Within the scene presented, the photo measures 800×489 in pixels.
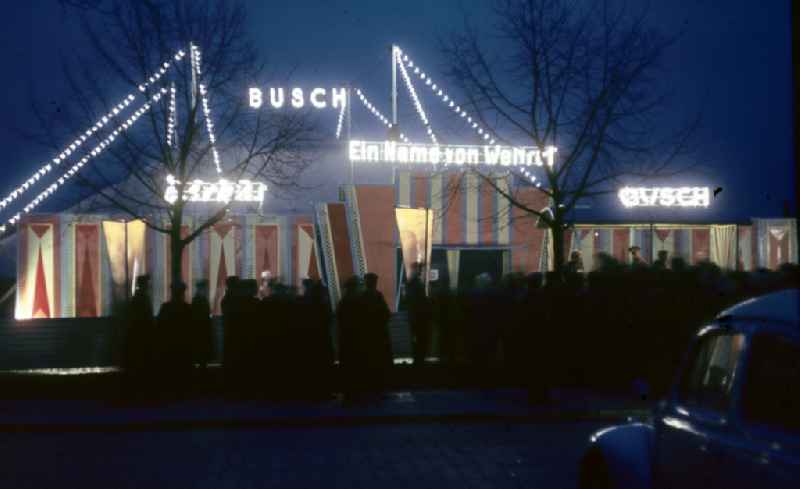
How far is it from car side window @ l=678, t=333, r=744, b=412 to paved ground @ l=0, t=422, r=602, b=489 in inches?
164

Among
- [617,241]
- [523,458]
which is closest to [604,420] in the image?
[523,458]

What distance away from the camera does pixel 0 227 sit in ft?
78.8

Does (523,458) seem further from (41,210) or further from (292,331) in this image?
(41,210)

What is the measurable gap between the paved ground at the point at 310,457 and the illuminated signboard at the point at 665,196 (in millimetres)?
18266

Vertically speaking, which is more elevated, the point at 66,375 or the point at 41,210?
the point at 41,210

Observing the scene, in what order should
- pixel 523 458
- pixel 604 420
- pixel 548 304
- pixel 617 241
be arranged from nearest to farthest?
pixel 523 458
pixel 604 420
pixel 548 304
pixel 617 241

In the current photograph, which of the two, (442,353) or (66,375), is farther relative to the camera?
(442,353)

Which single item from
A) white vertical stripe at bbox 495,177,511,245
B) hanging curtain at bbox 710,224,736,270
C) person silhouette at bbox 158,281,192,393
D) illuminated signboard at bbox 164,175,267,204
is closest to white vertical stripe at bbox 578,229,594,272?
white vertical stripe at bbox 495,177,511,245

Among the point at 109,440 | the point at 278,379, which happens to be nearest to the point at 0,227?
the point at 278,379

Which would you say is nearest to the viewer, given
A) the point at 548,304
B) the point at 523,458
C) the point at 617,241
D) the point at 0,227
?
the point at 523,458

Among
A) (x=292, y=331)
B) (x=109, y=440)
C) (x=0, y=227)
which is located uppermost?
(x=0, y=227)

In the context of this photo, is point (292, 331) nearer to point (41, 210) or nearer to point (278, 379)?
point (278, 379)

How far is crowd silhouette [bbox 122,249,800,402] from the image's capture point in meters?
13.9

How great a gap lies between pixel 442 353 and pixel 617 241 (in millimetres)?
12458
